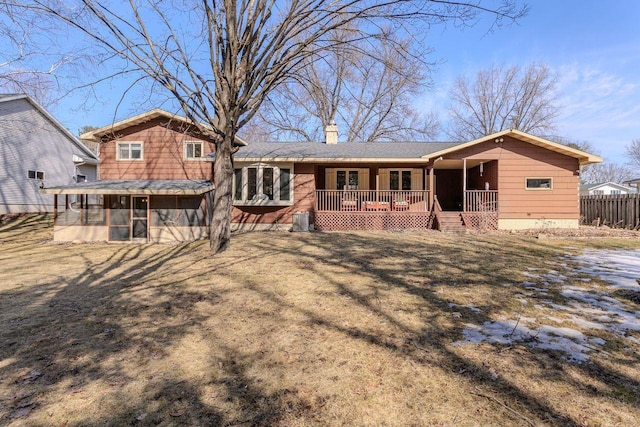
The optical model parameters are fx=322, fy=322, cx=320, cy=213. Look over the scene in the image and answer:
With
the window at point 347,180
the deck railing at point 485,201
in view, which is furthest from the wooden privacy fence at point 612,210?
the window at point 347,180

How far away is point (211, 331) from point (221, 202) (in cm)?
518

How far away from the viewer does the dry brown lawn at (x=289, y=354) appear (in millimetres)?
2496

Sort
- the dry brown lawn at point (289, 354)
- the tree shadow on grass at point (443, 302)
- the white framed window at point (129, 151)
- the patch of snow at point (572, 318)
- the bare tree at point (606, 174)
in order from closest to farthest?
1. the dry brown lawn at point (289, 354)
2. the tree shadow on grass at point (443, 302)
3. the patch of snow at point (572, 318)
4. the white framed window at point (129, 151)
5. the bare tree at point (606, 174)

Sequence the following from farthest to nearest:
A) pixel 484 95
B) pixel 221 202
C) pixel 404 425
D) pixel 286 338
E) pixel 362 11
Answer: pixel 484 95 → pixel 221 202 → pixel 362 11 → pixel 286 338 → pixel 404 425

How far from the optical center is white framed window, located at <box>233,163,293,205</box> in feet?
45.6

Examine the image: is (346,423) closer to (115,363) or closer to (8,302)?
(115,363)

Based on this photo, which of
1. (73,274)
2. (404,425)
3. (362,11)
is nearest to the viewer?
(404,425)

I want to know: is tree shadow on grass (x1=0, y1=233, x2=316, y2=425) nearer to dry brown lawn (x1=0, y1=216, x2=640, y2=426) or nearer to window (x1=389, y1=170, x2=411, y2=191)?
dry brown lawn (x1=0, y1=216, x2=640, y2=426)

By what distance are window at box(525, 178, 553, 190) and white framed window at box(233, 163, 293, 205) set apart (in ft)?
33.6

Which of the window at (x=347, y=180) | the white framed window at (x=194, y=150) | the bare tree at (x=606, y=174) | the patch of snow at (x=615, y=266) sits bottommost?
the patch of snow at (x=615, y=266)

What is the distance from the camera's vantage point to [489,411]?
2426 mm

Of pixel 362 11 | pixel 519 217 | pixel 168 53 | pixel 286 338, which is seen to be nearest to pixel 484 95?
pixel 519 217

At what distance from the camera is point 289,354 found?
133 inches

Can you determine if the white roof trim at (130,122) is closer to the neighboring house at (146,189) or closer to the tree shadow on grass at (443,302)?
the neighboring house at (146,189)
